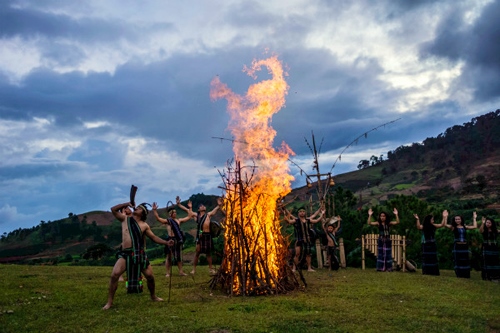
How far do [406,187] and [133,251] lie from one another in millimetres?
80388

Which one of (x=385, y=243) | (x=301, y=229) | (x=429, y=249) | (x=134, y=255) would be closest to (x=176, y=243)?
(x=301, y=229)

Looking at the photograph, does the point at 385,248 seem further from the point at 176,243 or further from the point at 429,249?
Answer: the point at 176,243

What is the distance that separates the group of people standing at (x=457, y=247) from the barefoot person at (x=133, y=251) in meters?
8.66

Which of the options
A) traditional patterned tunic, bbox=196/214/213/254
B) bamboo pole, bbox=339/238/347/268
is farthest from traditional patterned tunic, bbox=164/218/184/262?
bamboo pole, bbox=339/238/347/268

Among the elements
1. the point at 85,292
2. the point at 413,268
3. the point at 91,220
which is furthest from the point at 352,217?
the point at 91,220

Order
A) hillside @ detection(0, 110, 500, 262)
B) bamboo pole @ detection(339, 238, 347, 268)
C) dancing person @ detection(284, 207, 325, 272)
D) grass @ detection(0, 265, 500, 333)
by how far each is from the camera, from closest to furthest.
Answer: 1. grass @ detection(0, 265, 500, 333)
2. dancing person @ detection(284, 207, 325, 272)
3. bamboo pole @ detection(339, 238, 347, 268)
4. hillside @ detection(0, 110, 500, 262)

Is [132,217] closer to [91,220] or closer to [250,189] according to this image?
[250,189]

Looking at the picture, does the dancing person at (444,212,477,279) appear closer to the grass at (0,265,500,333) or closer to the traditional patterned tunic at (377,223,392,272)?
the grass at (0,265,500,333)

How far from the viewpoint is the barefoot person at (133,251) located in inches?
328

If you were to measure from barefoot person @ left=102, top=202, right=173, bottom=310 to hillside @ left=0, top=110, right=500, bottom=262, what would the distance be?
12.2m

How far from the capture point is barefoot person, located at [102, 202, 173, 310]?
834 centimetres

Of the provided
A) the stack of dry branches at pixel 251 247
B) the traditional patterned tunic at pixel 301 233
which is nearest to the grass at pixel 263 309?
the stack of dry branches at pixel 251 247

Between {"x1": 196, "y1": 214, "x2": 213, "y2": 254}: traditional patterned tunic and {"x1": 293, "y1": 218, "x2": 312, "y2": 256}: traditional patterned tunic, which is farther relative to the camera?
{"x1": 293, "y1": 218, "x2": 312, "y2": 256}: traditional patterned tunic

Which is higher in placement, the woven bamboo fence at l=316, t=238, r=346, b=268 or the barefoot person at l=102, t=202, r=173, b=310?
the barefoot person at l=102, t=202, r=173, b=310
